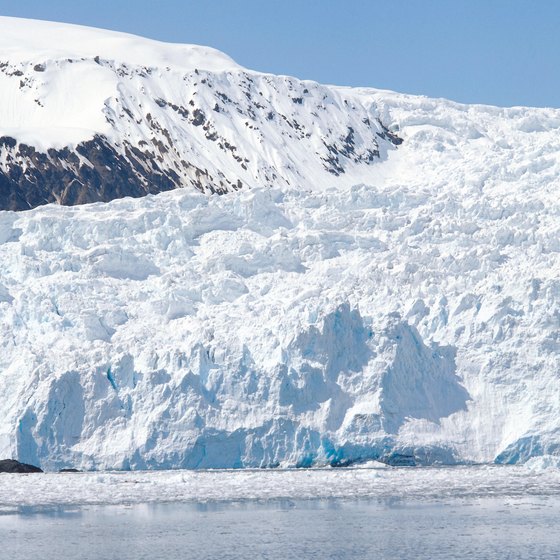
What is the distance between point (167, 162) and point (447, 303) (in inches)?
1058

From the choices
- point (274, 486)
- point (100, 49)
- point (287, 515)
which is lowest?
point (287, 515)

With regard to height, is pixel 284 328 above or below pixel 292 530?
above

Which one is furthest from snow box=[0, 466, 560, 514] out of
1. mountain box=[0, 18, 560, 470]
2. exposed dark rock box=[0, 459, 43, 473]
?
mountain box=[0, 18, 560, 470]

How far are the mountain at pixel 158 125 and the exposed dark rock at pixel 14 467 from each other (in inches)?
995

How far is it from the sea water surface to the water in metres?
0.03

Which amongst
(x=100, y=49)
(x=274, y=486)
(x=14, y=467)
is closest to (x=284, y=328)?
(x=274, y=486)

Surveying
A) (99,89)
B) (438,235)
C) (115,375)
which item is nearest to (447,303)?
(438,235)

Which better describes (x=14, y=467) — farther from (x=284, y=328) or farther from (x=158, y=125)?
(x=158, y=125)

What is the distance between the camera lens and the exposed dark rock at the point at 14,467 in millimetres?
40500

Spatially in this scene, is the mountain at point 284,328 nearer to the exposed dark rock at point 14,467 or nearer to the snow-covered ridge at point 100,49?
the exposed dark rock at point 14,467

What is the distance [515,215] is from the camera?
52.2m

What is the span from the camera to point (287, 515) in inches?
1219

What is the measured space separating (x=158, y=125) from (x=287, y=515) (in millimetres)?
41961

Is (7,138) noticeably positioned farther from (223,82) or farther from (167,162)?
(223,82)
